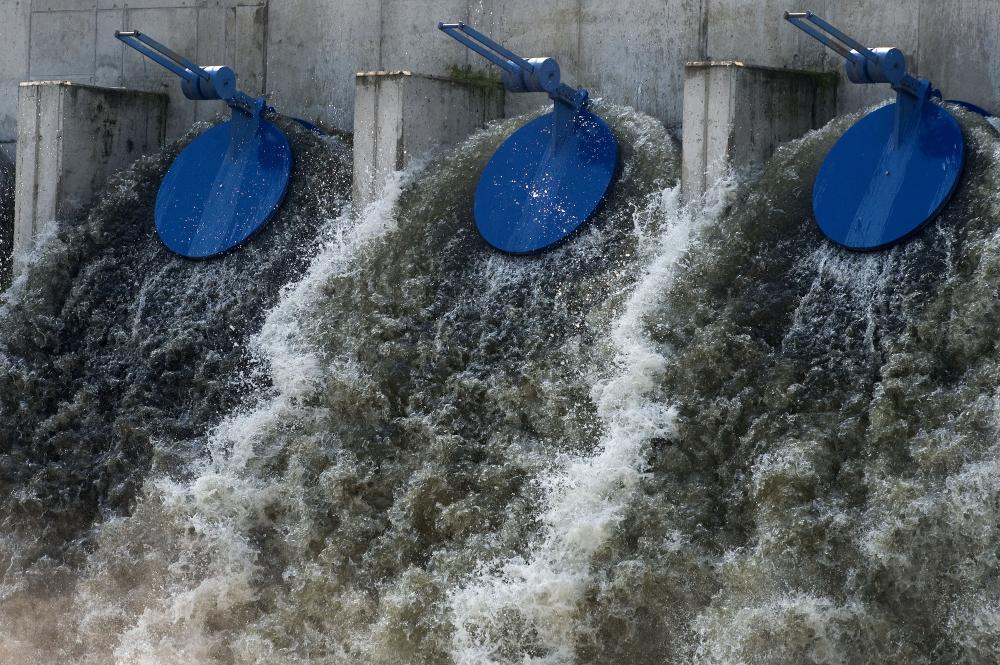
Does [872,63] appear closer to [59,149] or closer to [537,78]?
[537,78]

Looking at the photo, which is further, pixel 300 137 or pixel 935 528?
pixel 300 137

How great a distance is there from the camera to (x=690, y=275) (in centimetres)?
841

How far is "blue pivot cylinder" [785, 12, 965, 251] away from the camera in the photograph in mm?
8070

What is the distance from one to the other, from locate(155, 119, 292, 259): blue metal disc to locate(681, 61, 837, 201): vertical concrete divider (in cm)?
278

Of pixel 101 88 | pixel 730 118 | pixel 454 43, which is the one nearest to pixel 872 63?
pixel 730 118

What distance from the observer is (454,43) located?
419 inches

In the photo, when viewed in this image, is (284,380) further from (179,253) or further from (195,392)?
(179,253)

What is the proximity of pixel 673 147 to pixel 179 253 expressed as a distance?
3.18m

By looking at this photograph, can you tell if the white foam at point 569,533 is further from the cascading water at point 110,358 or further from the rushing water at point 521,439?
the cascading water at point 110,358

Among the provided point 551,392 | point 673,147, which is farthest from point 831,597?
point 673,147

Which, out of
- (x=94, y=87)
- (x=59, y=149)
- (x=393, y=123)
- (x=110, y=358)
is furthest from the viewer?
(x=94, y=87)

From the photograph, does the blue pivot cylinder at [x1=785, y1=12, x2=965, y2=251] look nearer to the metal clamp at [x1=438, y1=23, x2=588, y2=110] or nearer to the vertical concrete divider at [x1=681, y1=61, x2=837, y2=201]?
the vertical concrete divider at [x1=681, y1=61, x2=837, y2=201]

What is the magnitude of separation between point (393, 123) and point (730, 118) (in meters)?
2.09

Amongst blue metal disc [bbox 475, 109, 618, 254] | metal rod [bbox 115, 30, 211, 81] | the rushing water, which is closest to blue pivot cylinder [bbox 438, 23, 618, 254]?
blue metal disc [bbox 475, 109, 618, 254]
